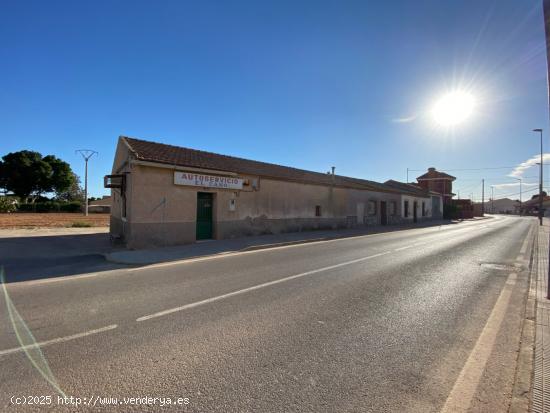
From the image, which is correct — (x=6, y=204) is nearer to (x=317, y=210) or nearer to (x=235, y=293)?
(x=317, y=210)

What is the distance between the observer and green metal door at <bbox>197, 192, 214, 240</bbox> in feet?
48.6

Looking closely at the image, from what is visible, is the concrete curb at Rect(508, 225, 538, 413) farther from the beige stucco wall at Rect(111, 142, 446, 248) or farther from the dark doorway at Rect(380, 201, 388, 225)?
the dark doorway at Rect(380, 201, 388, 225)

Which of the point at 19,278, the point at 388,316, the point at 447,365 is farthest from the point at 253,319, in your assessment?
the point at 19,278

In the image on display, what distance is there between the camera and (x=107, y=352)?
11.5 feet

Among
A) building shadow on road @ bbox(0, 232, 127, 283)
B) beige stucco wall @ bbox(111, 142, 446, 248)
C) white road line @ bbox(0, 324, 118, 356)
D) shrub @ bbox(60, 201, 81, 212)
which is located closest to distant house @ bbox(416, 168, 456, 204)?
beige stucco wall @ bbox(111, 142, 446, 248)

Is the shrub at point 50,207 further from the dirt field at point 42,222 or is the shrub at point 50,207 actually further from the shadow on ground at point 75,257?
the shadow on ground at point 75,257

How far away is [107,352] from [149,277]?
4150 mm

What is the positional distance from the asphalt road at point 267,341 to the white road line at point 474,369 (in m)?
0.02

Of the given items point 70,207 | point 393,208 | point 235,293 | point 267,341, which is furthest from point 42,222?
point 393,208

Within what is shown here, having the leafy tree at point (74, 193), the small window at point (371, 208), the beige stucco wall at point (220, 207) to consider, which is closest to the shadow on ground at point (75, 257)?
the beige stucco wall at point (220, 207)

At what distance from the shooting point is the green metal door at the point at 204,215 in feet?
48.6

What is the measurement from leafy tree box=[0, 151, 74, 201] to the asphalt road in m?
65.8

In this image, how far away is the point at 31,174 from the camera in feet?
190

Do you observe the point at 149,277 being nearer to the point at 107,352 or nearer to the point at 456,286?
the point at 107,352
